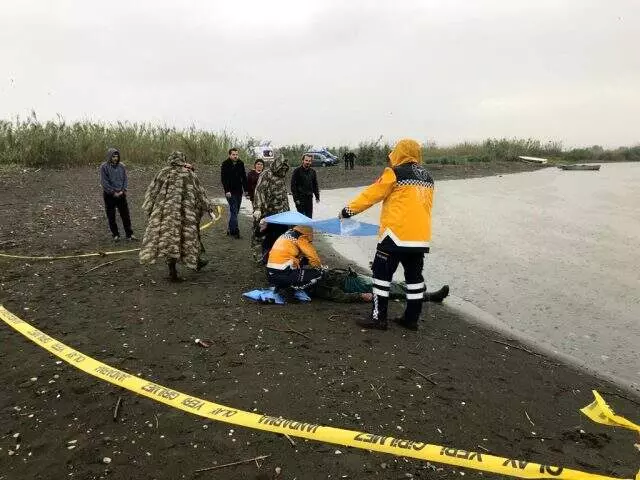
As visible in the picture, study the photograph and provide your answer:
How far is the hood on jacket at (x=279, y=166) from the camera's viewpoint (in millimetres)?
8089

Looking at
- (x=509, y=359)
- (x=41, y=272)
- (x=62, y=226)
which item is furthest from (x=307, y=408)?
(x=62, y=226)

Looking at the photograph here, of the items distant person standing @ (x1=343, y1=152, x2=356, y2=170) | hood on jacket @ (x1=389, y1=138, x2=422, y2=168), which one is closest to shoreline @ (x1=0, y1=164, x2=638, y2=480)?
hood on jacket @ (x1=389, y1=138, x2=422, y2=168)

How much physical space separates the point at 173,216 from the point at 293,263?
1817 millimetres

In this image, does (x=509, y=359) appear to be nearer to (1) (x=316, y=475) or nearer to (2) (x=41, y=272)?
(1) (x=316, y=475)

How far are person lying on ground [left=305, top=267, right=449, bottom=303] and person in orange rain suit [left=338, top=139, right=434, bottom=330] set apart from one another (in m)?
1.02

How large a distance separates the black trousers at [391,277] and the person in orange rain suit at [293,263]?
105 cm

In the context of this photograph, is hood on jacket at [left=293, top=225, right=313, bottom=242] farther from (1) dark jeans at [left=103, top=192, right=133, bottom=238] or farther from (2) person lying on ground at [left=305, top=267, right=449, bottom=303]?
(1) dark jeans at [left=103, top=192, right=133, bottom=238]

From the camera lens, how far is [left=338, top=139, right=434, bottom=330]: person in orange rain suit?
5219 millimetres

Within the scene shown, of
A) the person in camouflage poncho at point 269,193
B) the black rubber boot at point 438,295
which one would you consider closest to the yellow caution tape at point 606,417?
the black rubber boot at point 438,295

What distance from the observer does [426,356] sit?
196 inches

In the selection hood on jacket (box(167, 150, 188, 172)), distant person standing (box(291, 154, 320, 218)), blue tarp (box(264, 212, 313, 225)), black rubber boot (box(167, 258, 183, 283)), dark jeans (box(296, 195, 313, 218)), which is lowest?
black rubber boot (box(167, 258, 183, 283))

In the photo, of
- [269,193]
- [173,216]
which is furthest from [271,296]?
[269,193]

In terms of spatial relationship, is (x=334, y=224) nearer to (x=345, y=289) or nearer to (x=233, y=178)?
(x=345, y=289)

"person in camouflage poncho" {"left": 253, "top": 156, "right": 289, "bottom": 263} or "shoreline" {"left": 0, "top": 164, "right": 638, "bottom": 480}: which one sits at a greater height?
"person in camouflage poncho" {"left": 253, "top": 156, "right": 289, "bottom": 263}
